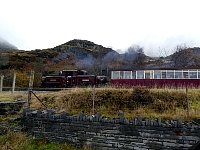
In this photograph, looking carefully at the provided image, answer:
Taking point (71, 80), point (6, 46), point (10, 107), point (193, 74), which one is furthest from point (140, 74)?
point (6, 46)

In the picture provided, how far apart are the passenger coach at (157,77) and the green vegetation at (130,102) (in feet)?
40.9

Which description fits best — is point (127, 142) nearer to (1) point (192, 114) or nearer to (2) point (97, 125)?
(2) point (97, 125)

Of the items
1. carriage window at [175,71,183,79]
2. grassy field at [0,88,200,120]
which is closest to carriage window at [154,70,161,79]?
carriage window at [175,71,183,79]

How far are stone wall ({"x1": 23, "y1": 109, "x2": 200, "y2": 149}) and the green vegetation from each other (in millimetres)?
1130

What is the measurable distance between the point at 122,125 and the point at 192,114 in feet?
8.34

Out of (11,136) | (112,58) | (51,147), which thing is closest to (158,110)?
(51,147)

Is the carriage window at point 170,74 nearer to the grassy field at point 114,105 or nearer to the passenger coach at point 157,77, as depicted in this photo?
the passenger coach at point 157,77

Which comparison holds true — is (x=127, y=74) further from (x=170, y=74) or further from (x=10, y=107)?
(x=10, y=107)

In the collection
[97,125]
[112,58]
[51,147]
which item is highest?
[112,58]

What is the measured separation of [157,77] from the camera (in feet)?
102

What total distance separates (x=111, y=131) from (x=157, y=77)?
63.7ft

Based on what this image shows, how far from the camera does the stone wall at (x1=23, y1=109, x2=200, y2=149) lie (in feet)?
34.7

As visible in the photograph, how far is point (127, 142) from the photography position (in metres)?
11.9

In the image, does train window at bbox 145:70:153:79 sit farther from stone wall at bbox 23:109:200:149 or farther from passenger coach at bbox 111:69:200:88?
stone wall at bbox 23:109:200:149
